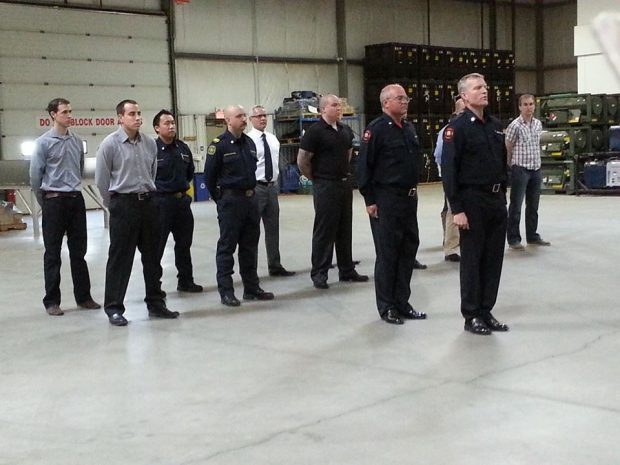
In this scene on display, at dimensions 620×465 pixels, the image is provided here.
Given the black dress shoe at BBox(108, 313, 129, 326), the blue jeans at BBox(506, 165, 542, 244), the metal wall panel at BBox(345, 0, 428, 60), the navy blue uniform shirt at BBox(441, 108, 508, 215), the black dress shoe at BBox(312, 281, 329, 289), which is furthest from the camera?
the metal wall panel at BBox(345, 0, 428, 60)

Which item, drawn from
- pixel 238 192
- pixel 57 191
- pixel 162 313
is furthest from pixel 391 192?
pixel 57 191

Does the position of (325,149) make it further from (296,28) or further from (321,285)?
(296,28)

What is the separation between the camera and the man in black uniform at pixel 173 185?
761 cm

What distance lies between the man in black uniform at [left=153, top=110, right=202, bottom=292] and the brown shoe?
104 centimetres

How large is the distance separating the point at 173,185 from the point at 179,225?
42 centimetres

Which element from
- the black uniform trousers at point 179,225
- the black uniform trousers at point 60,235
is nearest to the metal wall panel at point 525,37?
the black uniform trousers at point 179,225

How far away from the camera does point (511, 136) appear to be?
9.92m

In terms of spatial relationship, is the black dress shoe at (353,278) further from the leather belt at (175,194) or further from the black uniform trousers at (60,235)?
the black uniform trousers at (60,235)

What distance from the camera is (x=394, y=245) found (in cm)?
618

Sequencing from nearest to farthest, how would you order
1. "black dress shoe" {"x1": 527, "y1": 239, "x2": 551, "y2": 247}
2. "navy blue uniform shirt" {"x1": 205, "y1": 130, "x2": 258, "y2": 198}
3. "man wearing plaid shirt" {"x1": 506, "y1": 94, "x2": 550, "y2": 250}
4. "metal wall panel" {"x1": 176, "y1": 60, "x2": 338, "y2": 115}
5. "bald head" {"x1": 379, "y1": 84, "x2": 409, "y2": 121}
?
"bald head" {"x1": 379, "y1": 84, "x2": 409, "y2": 121}, "navy blue uniform shirt" {"x1": 205, "y1": 130, "x2": 258, "y2": 198}, "man wearing plaid shirt" {"x1": 506, "y1": 94, "x2": 550, "y2": 250}, "black dress shoe" {"x1": 527, "y1": 239, "x2": 551, "y2": 247}, "metal wall panel" {"x1": 176, "y1": 60, "x2": 338, "y2": 115}

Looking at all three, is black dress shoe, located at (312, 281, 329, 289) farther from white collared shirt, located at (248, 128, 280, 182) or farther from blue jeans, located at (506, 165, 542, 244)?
blue jeans, located at (506, 165, 542, 244)

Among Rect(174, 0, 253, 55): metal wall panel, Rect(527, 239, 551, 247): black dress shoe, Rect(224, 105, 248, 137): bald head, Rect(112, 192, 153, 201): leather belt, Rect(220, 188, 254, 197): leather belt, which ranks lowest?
Rect(527, 239, 551, 247): black dress shoe

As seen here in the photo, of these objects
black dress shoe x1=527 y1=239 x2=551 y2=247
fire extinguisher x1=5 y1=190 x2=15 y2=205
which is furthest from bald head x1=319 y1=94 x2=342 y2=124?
fire extinguisher x1=5 y1=190 x2=15 y2=205

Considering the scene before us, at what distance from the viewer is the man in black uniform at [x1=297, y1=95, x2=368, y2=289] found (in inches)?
305
